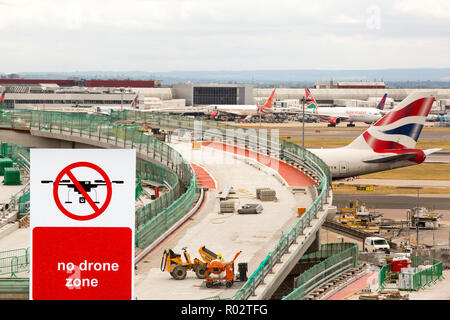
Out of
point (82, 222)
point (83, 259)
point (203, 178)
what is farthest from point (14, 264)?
point (203, 178)

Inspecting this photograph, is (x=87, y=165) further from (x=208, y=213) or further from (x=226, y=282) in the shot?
(x=208, y=213)

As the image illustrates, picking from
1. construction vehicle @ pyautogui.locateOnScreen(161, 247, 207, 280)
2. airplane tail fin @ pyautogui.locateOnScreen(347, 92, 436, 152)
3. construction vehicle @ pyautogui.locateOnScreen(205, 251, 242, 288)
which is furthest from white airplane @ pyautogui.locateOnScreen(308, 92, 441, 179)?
construction vehicle @ pyautogui.locateOnScreen(205, 251, 242, 288)

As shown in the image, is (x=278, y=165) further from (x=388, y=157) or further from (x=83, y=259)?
(x=83, y=259)

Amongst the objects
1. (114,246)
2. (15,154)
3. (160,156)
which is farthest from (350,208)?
(114,246)

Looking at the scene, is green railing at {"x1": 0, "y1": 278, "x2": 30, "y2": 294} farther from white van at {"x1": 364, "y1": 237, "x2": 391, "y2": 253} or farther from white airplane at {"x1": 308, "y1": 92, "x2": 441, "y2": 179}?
white airplane at {"x1": 308, "y1": 92, "x2": 441, "y2": 179}

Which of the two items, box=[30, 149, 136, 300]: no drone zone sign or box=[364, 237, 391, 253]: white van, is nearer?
Result: box=[30, 149, 136, 300]: no drone zone sign

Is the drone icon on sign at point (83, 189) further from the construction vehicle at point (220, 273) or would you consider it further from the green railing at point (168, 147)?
the green railing at point (168, 147)
